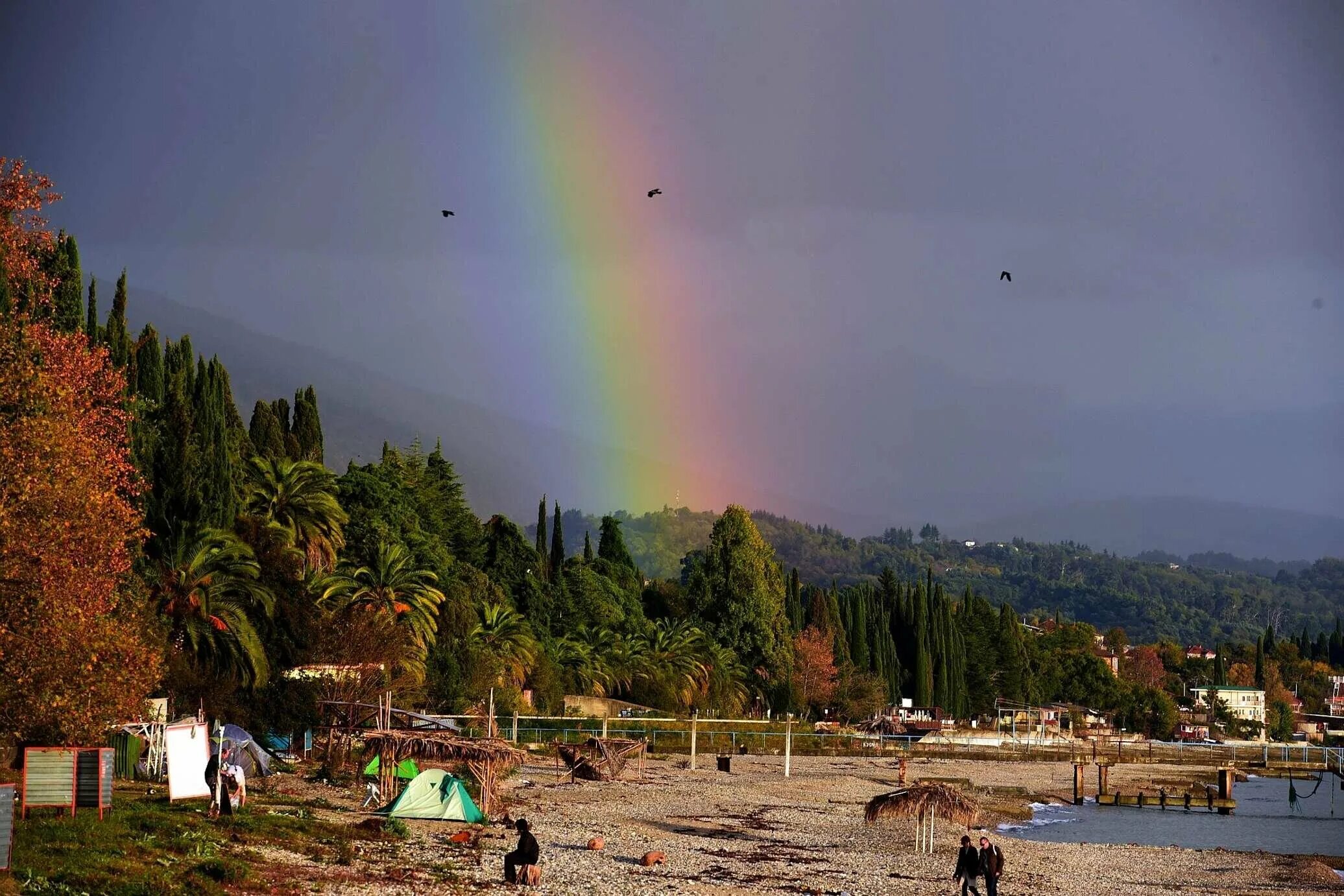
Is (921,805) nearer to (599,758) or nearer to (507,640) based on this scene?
(599,758)

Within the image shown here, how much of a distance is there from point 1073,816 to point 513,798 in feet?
89.8

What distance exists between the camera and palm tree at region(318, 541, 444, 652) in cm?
5278

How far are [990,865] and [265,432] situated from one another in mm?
50192

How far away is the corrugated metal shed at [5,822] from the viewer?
1691 centimetres

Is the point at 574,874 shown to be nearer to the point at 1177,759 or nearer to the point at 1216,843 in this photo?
the point at 1216,843

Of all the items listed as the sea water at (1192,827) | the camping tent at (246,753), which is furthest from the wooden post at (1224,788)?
the camping tent at (246,753)

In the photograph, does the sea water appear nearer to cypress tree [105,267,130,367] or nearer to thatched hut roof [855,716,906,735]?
thatched hut roof [855,716,906,735]

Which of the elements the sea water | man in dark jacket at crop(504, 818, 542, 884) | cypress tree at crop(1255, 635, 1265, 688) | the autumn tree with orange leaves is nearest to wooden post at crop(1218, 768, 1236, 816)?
the sea water

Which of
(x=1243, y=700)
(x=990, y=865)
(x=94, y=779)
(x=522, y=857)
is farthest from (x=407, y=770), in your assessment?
(x=1243, y=700)

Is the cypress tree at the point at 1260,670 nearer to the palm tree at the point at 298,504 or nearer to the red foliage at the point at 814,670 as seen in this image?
the red foliage at the point at 814,670

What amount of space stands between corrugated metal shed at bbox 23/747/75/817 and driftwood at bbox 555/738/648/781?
2683cm

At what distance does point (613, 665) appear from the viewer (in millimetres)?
76688

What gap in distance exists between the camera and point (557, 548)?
96938 mm

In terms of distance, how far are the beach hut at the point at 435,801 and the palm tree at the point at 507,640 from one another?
29.0 metres
